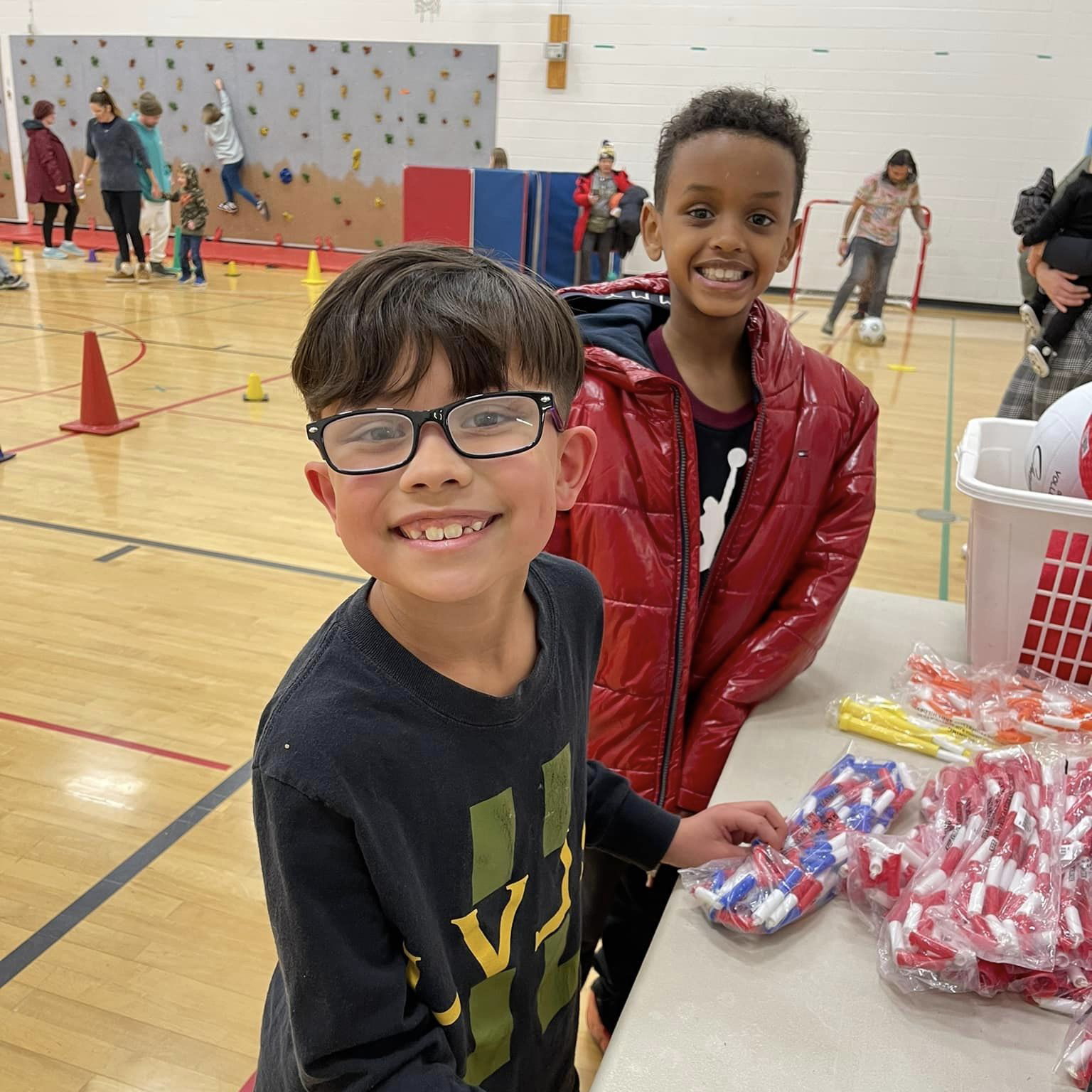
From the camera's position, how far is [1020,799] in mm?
1086

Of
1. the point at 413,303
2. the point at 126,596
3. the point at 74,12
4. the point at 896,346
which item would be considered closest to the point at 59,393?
the point at 126,596

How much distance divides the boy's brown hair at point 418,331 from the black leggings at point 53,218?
11.8 m

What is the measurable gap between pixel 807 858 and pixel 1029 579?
599mm

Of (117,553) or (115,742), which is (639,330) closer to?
(115,742)

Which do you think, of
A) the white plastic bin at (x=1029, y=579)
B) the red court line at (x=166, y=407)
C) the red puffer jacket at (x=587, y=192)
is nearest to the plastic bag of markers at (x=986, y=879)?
the white plastic bin at (x=1029, y=579)

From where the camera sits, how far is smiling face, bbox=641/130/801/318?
1.42m

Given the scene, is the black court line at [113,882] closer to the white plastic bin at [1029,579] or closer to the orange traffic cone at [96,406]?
the white plastic bin at [1029,579]

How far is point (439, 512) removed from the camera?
0.79m

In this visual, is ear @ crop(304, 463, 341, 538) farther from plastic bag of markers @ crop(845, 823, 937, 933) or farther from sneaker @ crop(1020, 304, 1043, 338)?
sneaker @ crop(1020, 304, 1043, 338)

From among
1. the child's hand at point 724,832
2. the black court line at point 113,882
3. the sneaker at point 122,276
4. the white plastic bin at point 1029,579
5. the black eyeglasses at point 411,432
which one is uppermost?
the black eyeglasses at point 411,432

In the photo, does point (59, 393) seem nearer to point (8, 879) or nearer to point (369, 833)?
point (8, 879)

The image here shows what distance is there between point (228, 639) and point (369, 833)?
2491mm

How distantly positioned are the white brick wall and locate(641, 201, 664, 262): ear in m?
10.0

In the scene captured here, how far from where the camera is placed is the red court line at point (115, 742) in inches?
97.6
